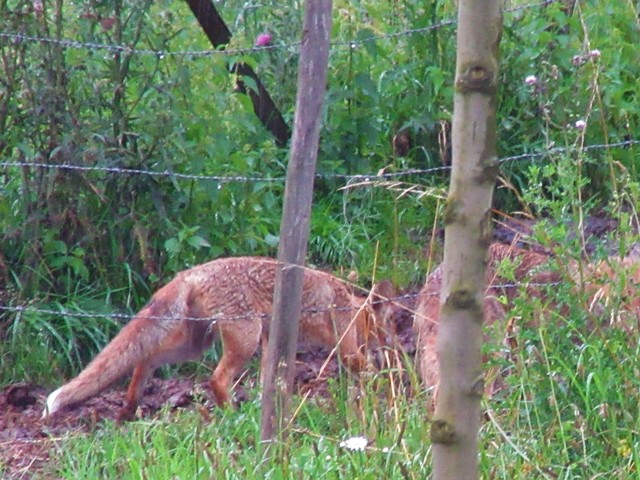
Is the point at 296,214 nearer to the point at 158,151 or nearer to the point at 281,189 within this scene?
the point at 158,151

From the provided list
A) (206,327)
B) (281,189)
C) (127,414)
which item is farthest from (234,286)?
(281,189)

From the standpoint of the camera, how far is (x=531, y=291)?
552 cm

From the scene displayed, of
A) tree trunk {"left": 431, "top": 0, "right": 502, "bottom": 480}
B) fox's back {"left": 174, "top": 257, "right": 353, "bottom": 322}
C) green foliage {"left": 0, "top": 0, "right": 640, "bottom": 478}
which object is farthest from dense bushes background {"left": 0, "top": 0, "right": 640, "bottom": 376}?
tree trunk {"left": 431, "top": 0, "right": 502, "bottom": 480}

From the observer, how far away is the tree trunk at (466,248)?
242 centimetres

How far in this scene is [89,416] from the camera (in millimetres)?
6312

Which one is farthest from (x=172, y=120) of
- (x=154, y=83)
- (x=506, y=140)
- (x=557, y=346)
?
(x=557, y=346)

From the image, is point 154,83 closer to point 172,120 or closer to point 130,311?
point 172,120

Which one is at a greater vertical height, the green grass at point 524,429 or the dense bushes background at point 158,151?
the dense bushes background at point 158,151

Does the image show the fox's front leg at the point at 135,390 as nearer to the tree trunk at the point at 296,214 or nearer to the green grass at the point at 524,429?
the green grass at the point at 524,429

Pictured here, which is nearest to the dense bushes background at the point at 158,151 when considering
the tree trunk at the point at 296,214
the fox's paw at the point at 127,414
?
the fox's paw at the point at 127,414

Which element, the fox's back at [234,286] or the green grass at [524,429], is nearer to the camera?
the green grass at [524,429]

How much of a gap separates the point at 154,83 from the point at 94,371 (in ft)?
6.32

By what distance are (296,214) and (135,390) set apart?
222 cm

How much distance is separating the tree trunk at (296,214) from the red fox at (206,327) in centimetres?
140
